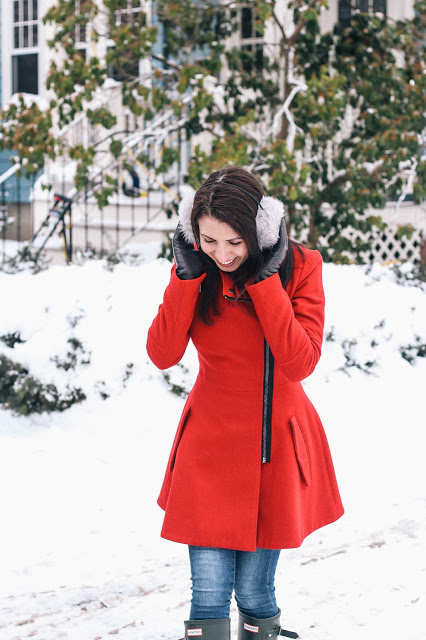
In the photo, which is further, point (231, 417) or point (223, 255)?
point (231, 417)

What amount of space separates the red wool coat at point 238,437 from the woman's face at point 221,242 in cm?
13

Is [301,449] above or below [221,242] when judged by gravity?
below

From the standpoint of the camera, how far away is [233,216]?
2236 millimetres

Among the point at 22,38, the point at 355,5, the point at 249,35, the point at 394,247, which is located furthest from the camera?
the point at 22,38

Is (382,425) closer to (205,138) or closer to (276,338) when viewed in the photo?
(276,338)

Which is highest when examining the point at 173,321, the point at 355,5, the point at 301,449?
the point at 355,5

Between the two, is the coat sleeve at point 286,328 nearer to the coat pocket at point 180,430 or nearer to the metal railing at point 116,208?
the coat pocket at point 180,430

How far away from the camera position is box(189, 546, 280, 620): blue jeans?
2.41m

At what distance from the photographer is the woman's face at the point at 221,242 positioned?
2.24 metres

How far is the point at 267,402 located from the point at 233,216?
542 mm

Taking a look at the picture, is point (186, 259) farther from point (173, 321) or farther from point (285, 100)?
point (285, 100)

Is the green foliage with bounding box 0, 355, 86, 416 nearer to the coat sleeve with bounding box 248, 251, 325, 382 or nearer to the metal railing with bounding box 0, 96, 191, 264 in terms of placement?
the metal railing with bounding box 0, 96, 191, 264

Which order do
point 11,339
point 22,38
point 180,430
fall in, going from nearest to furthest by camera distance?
1. point 180,430
2. point 11,339
3. point 22,38

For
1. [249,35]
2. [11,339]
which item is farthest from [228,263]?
[249,35]
